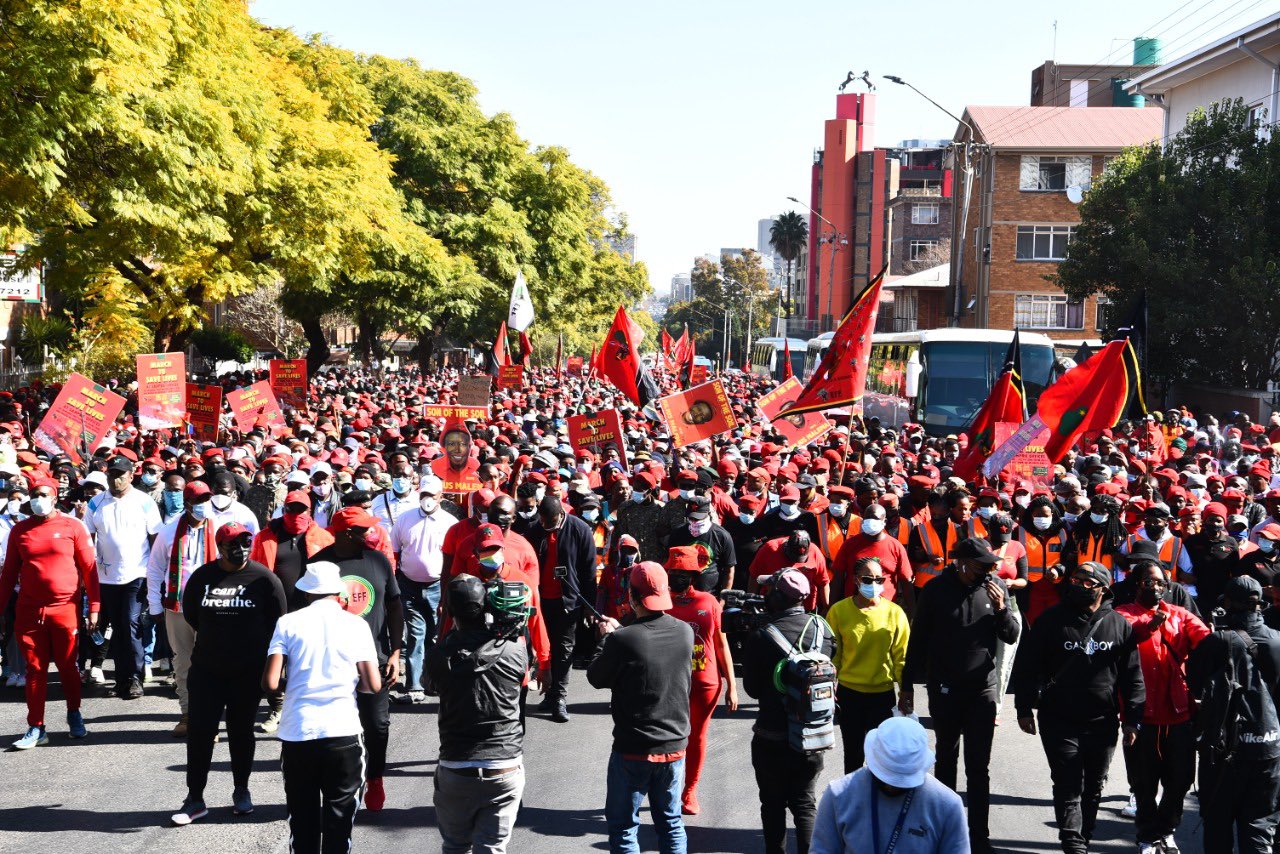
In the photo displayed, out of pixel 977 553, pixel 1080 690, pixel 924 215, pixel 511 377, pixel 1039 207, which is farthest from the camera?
pixel 924 215

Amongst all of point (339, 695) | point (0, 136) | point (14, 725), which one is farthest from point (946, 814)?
point (0, 136)

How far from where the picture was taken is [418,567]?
980 cm

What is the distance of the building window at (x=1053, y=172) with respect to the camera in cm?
5069

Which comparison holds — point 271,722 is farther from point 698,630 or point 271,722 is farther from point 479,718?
point 479,718

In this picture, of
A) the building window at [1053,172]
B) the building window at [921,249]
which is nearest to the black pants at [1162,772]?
the building window at [1053,172]

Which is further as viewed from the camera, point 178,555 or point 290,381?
point 290,381

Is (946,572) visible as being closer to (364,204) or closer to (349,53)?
(364,204)

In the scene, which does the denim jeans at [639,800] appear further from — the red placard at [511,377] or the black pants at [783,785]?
the red placard at [511,377]

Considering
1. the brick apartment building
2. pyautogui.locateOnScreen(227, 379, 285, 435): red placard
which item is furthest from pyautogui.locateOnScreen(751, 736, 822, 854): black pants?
the brick apartment building

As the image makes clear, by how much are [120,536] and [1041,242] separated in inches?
1809

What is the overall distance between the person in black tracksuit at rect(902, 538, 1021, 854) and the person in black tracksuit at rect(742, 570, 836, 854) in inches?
36.8

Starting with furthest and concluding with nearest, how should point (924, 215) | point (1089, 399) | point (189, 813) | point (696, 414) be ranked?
point (924, 215) → point (696, 414) → point (1089, 399) → point (189, 813)

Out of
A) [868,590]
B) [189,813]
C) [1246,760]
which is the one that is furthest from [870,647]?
[189,813]

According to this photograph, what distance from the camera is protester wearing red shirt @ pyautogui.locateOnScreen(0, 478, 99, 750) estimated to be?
848 centimetres
